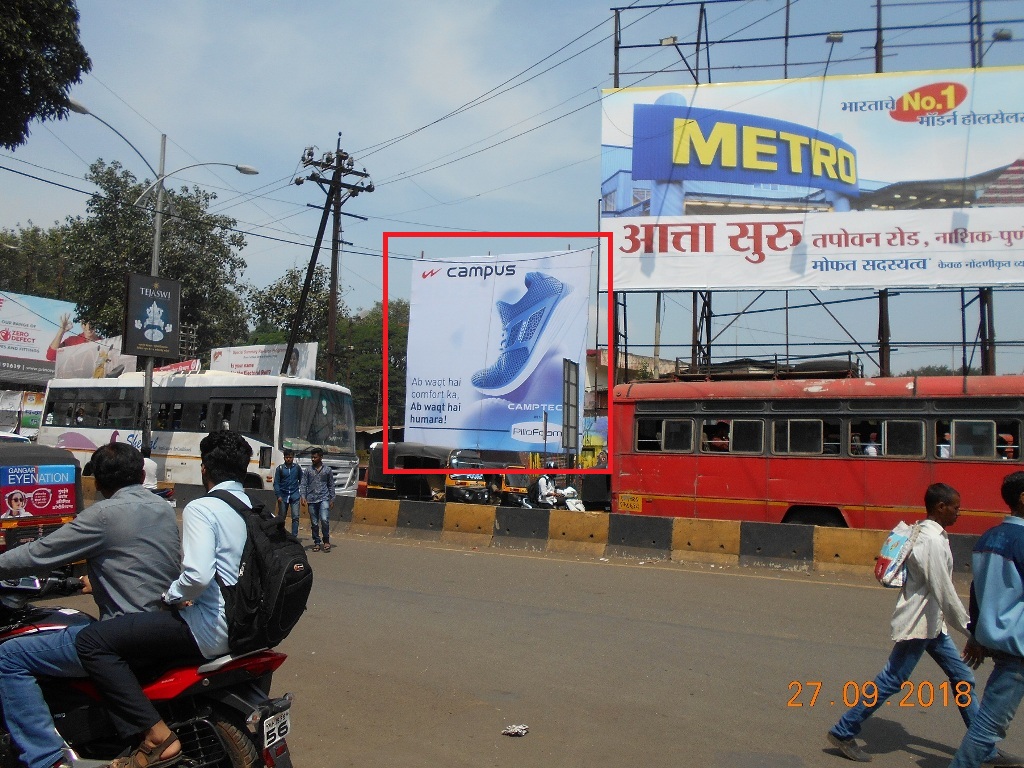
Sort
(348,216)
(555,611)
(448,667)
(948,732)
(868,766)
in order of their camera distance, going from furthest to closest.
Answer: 1. (348,216)
2. (555,611)
3. (448,667)
4. (948,732)
5. (868,766)

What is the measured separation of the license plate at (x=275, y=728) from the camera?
3457mm

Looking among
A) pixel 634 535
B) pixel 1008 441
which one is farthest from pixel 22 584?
pixel 1008 441

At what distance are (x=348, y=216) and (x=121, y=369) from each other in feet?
51.9

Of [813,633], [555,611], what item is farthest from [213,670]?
[813,633]

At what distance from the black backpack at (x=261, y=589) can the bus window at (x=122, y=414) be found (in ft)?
71.7

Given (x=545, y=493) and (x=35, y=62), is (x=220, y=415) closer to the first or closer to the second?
(x=545, y=493)

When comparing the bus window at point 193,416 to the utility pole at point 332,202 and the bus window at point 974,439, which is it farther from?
the bus window at point 974,439

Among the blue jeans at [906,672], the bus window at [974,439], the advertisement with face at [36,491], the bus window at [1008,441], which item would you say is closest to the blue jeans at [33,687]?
the blue jeans at [906,672]

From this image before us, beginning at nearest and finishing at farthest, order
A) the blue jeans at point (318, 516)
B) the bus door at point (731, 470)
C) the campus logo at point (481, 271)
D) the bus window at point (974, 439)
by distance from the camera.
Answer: the bus window at point (974, 439)
the blue jeans at point (318, 516)
the bus door at point (731, 470)
the campus logo at point (481, 271)

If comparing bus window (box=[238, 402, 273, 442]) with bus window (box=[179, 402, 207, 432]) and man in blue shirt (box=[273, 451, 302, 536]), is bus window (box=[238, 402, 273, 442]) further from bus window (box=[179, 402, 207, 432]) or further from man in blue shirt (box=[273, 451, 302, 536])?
man in blue shirt (box=[273, 451, 302, 536])

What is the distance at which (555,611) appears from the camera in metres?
8.55

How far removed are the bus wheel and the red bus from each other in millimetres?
17

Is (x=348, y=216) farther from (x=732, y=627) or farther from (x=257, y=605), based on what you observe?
(x=257, y=605)

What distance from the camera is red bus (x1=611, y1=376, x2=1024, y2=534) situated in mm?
12320
